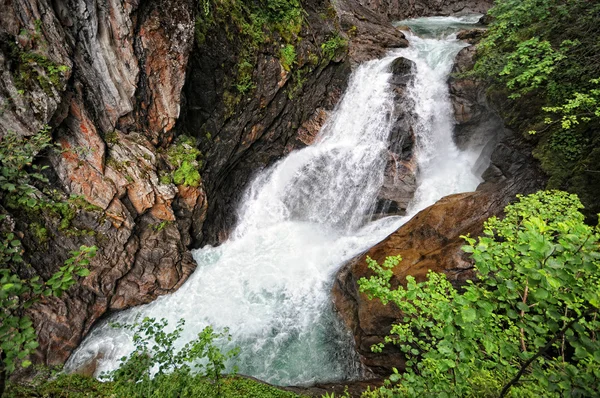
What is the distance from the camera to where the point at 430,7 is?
25.3 m

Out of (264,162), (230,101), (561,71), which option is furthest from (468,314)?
(264,162)

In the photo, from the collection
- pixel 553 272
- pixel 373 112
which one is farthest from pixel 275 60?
pixel 553 272

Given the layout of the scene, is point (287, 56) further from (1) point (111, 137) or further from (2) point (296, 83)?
(1) point (111, 137)

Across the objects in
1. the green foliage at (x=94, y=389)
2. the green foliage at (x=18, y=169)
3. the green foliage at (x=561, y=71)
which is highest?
the green foliage at (x=561, y=71)

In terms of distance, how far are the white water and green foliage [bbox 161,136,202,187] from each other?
3.36 meters

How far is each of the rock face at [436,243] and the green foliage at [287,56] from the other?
8604 mm

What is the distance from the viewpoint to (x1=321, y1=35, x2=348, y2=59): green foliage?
13969mm

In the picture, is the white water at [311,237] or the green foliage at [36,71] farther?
the white water at [311,237]

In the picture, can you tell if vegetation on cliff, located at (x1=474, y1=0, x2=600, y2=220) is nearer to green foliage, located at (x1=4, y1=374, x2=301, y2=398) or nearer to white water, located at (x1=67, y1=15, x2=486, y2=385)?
white water, located at (x1=67, y1=15, x2=486, y2=385)

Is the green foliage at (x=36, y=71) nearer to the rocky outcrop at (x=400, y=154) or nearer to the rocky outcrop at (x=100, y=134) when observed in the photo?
the rocky outcrop at (x=100, y=134)

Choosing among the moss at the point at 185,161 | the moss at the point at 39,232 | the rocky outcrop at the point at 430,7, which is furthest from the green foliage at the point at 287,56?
the rocky outcrop at the point at 430,7

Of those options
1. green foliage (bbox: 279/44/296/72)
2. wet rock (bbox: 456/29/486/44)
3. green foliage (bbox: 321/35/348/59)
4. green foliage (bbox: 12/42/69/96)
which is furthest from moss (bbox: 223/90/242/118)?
wet rock (bbox: 456/29/486/44)

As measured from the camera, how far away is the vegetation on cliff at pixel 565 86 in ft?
21.9

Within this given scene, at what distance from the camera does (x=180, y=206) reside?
10.3 m
